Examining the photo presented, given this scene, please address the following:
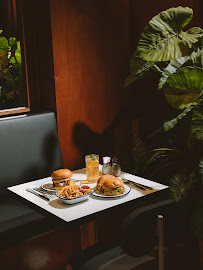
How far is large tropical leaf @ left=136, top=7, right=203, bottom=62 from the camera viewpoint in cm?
248

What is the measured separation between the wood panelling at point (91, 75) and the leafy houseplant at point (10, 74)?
273 millimetres

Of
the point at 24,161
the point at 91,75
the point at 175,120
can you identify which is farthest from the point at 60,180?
the point at 91,75

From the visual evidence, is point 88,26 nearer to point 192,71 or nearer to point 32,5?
point 32,5

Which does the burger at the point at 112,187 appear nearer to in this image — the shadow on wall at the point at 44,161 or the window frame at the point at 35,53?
the shadow on wall at the point at 44,161

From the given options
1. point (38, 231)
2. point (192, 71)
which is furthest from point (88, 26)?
point (38, 231)

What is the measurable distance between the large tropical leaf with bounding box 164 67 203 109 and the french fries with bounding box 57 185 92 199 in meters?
0.74

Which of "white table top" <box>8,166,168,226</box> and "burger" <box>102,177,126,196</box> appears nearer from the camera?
"white table top" <box>8,166,168,226</box>

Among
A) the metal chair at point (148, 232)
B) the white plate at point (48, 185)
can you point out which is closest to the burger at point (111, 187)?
the white plate at point (48, 185)

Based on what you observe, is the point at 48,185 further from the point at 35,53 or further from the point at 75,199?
the point at 35,53

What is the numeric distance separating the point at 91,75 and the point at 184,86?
98 cm

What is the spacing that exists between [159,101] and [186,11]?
2.85 feet

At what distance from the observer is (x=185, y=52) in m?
2.50

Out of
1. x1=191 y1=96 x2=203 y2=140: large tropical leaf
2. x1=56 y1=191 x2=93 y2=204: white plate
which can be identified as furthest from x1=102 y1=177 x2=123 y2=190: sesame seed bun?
x1=191 y1=96 x2=203 y2=140: large tropical leaf

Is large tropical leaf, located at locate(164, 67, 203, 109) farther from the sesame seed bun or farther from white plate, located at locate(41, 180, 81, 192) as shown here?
white plate, located at locate(41, 180, 81, 192)
